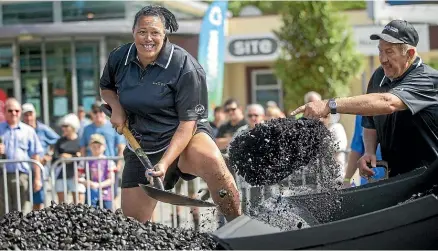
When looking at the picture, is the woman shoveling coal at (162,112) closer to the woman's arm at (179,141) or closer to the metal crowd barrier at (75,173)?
the woman's arm at (179,141)

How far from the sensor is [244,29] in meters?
32.6

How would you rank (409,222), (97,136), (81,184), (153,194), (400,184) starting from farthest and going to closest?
1. (97,136)
2. (81,184)
3. (153,194)
4. (400,184)
5. (409,222)

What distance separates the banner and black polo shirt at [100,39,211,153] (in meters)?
10.8

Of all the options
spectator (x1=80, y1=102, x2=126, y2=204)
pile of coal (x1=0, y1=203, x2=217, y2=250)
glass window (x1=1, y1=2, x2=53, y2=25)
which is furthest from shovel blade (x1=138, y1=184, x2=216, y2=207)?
glass window (x1=1, y1=2, x2=53, y2=25)

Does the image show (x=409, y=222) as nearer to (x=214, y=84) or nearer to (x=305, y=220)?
(x=305, y=220)

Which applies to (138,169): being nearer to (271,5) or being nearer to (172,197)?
(172,197)

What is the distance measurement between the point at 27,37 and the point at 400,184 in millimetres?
21430

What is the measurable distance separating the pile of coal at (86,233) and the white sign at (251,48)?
78.2 feet

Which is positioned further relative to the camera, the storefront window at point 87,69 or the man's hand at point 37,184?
the storefront window at point 87,69

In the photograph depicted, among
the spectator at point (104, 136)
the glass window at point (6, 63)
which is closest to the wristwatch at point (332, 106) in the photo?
the spectator at point (104, 136)

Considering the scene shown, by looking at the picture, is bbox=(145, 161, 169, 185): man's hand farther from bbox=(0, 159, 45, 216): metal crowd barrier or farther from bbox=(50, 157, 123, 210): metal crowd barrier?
bbox=(0, 159, 45, 216): metal crowd barrier

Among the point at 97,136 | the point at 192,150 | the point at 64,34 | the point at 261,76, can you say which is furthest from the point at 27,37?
the point at 192,150

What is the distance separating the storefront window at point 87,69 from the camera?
25828 mm

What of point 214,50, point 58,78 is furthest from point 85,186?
point 58,78
